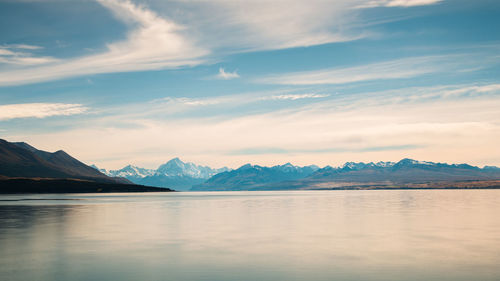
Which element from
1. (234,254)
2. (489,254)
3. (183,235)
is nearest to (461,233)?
(489,254)

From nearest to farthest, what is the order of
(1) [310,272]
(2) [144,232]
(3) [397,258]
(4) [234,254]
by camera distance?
(1) [310,272] → (3) [397,258] → (4) [234,254] → (2) [144,232]

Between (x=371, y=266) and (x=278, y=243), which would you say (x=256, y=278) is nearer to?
(x=371, y=266)

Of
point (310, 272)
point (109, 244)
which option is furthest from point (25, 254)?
point (310, 272)

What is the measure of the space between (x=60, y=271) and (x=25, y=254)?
7.03m

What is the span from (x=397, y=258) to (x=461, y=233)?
16.3 m

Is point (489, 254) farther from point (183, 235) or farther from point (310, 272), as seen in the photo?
point (183, 235)

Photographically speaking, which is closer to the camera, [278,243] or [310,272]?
[310,272]

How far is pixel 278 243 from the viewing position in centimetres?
3403

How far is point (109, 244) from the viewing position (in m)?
34.0

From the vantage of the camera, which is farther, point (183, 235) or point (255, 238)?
point (183, 235)

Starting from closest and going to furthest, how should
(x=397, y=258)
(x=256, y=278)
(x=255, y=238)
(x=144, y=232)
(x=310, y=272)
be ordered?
(x=256, y=278)
(x=310, y=272)
(x=397, y=258)
(x=255, y=238)
(x=144, y=232)

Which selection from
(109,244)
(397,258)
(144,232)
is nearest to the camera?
(397,258)

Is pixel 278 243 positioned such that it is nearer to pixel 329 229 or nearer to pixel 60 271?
pixel 329 229

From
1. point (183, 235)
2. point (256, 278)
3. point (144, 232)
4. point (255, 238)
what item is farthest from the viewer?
point (144, 232)
